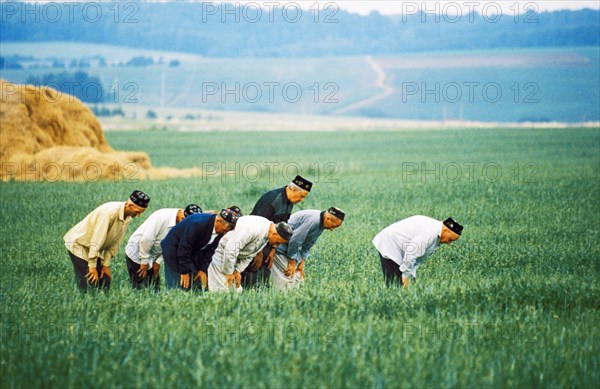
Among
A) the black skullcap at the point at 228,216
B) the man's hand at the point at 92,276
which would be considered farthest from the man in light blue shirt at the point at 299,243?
the man's hand at the point at 92,276

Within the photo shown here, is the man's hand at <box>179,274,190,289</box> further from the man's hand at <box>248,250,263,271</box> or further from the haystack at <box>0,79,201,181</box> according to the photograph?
the haystack at <box>0,79,201,181</box>

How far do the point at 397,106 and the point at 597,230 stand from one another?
138 meters

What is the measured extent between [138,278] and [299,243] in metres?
2.40

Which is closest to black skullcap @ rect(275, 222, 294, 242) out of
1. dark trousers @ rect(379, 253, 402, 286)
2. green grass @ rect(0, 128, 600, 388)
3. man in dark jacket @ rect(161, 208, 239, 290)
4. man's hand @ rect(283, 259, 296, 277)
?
man in dark jacket @ rect(161, 208, 239, 290)

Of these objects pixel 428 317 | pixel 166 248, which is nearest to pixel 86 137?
pixel 166 248

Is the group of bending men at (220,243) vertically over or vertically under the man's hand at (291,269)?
over

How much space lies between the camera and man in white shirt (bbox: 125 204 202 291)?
38.9 ft

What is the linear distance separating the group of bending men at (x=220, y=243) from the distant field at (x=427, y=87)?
114 meters

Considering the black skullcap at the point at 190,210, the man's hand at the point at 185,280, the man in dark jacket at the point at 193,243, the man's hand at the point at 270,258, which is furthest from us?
the black skullcap at the point at 190,210

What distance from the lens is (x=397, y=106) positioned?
157m

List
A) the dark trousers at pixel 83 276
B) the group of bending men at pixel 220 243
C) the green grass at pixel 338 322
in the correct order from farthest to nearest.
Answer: the dark trousers at pixel 83 276 < the group of bending men at pixel 220 243 < the green grass at pixel 338 322

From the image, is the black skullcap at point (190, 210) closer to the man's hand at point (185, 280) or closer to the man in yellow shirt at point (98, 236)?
the man in yellow shirt at point (98, 236)

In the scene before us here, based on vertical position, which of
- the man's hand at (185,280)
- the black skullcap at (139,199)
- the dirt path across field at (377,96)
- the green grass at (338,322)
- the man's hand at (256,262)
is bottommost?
the green grass at (338,322)

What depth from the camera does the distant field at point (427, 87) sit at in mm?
140250
